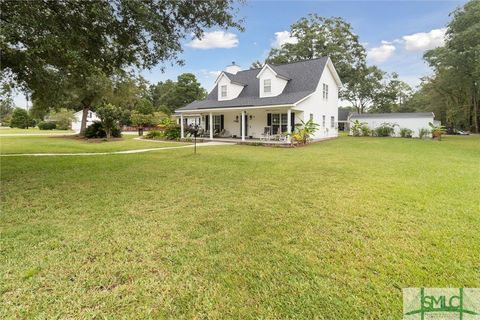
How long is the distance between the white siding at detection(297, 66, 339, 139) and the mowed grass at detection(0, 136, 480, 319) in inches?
537

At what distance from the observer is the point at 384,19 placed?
13.1m

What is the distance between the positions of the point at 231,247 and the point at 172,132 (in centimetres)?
2064

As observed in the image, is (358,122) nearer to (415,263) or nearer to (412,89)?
(415,263)

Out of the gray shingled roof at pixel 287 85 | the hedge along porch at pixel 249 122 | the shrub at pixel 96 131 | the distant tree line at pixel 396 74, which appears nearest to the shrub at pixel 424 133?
the distant tree line at pixel 396 74

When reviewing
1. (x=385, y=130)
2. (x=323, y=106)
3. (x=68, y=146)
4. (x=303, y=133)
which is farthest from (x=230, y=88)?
(x=385, y=130)

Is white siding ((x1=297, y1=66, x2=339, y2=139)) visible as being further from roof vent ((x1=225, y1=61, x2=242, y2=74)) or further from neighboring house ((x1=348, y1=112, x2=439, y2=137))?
roof vent ((x1=225, y1=61, x2=242, y2=74))

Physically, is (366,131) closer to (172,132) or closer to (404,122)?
(404,122)

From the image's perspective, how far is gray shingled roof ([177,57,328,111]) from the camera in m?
19.2

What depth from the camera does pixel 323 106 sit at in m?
22.2

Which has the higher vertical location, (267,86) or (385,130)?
(267,86)

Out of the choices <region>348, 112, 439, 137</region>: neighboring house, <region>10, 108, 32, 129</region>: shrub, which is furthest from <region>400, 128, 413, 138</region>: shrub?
<region>10, 108, 32, 129</region>: shrub

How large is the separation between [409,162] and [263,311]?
400 inches

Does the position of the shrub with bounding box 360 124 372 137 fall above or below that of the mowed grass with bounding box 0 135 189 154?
above

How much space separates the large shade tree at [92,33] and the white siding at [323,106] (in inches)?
511
